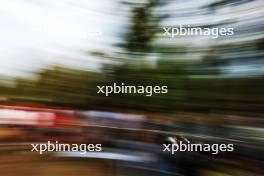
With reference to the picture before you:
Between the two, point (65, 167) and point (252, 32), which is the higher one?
point (252, 32)

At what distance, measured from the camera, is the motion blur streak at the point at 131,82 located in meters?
2.01

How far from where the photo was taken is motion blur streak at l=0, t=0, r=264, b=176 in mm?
2008

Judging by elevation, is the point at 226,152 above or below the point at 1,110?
below

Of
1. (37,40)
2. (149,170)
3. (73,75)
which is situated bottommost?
(149,170)

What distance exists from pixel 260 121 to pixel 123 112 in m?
0.67

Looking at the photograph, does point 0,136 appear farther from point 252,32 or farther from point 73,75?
point 252,32

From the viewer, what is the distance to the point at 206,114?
2027 mm

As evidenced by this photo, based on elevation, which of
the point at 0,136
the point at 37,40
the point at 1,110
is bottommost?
the point at 0,136

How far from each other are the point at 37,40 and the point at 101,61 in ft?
1.09

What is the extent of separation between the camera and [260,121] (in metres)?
2.00

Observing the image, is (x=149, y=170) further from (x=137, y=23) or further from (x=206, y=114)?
(x=137, y=23)

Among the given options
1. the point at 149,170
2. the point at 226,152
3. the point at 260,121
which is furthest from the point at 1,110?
the point at 260,121

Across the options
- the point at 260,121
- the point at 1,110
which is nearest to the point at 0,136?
the point at 1,110

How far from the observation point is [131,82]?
6.65ft
